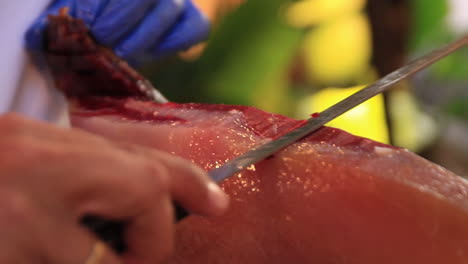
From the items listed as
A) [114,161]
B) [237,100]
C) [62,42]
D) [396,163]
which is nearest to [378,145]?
[396,163]

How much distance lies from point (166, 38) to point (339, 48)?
3.55 feet

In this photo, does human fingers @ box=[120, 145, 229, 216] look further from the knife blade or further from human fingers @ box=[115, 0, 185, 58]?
human fingers @ box=[115, 0, 185, 58]

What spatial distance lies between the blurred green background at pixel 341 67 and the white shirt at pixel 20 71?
2.03 feet

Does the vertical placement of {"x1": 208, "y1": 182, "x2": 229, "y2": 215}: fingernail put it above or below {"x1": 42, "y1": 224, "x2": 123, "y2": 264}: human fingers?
below

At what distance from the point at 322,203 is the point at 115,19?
62cm

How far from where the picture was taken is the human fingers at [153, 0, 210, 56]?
119cm

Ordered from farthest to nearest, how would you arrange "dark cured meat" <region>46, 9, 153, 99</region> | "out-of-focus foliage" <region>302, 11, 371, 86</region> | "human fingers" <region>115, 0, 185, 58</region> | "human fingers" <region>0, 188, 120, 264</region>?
1. "out-of-focus foliage" <region>302, 11, 371, 86</region>
2. "human fingers" <region>115, 0, 185, 58</region>
3. "dark cured meat" <region>46, 9, 153, 99</region>
4. "human fingers" <region>0, 188, 120, 264</region>

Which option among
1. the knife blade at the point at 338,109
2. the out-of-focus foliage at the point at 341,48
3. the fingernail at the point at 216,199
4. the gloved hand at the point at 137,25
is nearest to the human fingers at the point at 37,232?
the fingernail at the point at 216,199

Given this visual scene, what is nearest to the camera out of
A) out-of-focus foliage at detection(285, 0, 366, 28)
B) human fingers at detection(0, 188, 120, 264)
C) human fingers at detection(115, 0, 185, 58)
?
human fingers at detection(0, 188, 120, 264)

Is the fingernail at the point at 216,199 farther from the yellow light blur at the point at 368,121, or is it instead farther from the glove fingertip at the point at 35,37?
the yellow light blur at the point at 368,121

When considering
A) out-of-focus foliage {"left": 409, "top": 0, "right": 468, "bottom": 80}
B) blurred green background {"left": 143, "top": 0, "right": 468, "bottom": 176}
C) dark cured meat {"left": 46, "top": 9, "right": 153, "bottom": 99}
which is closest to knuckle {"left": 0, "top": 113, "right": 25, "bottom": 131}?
dark cured meat {"left": 46, "top": 9, "right": 153, "bottom": 99}

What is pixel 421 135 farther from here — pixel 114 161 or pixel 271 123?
pixel 114 161

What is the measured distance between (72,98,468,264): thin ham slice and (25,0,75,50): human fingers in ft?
1.33

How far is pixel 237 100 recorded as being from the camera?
1755 millimetres
